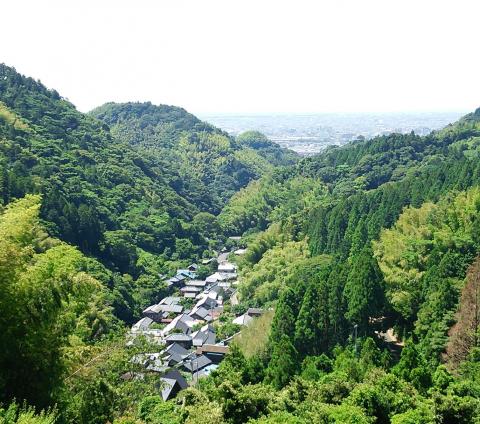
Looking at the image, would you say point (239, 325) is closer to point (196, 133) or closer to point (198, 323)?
point (198, 323)

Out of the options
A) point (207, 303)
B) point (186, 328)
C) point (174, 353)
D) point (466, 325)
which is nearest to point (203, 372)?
point (174, 353)

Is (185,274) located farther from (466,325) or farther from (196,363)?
(466,325)

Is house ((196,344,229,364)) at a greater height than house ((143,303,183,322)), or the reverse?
house ((196,344,229,364))

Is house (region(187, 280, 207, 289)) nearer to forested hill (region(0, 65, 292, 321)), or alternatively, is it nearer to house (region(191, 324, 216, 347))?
forested hill (region(0, 65, 292, 321))

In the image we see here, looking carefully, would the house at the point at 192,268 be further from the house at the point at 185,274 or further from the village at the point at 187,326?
the house at the point at 185,274

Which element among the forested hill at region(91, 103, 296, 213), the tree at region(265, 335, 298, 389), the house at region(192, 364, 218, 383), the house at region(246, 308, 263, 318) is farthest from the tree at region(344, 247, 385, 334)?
the forested hill at region(91, 103, 296, 213)

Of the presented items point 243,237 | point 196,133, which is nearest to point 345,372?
point 243,237
